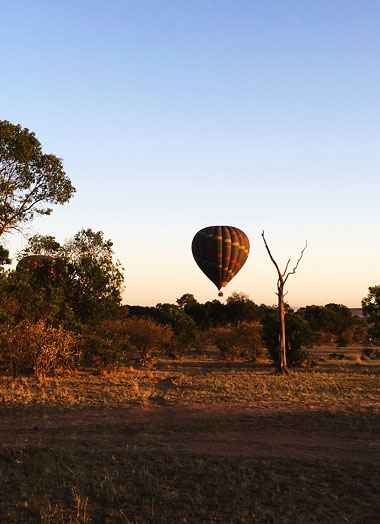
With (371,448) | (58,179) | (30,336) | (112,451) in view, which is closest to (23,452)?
(112,451)

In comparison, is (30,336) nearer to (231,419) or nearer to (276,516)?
(231,419)

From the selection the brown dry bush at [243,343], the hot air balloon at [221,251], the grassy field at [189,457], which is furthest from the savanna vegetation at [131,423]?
the hot air balloon at [221,251]

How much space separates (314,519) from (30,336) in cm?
2004

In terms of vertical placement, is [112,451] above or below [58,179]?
below

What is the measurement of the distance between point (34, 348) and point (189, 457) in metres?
16.2

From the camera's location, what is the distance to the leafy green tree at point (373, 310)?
32.3 m

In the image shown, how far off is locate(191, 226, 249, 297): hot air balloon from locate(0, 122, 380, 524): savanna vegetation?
7.88 metres

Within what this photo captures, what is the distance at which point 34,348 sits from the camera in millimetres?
24531

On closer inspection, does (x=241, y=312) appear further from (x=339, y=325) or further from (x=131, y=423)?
(x=131, y=423)

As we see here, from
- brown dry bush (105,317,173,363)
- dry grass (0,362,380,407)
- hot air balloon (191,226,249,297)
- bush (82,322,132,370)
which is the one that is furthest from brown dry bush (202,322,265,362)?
dry grass (0,362,380,407)

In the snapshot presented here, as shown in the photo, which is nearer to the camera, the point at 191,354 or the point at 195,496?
the point at 195,496

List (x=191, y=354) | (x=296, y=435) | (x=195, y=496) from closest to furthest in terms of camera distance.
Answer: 1. (x=195, y=496)
2. (x=296, y=435)
3. (x=191, y=354)

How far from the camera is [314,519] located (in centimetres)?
768

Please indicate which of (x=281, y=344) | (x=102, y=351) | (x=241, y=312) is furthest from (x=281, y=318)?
(x=241, y=312)
